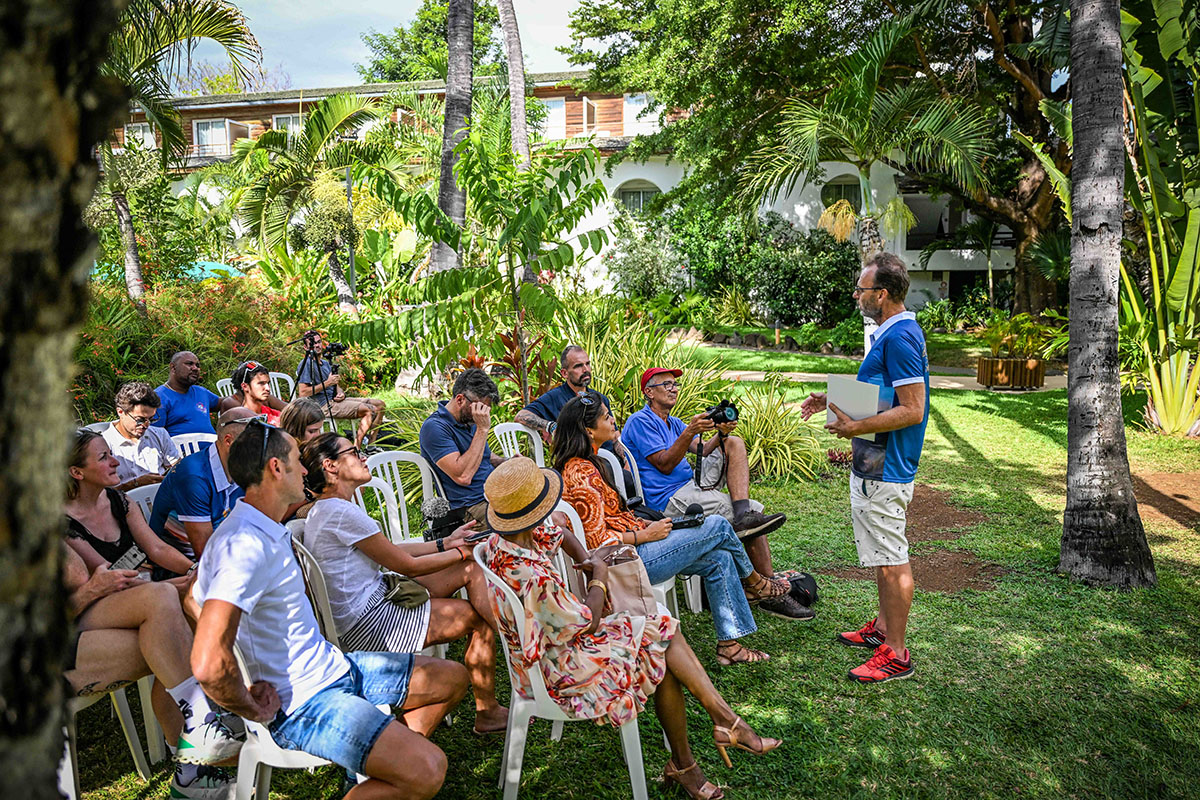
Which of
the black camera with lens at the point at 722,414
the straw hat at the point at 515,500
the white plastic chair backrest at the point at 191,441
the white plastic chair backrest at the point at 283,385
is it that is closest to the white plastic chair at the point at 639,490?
the black camera with lens at the point at 722,414

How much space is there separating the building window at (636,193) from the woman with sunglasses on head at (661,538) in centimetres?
2498

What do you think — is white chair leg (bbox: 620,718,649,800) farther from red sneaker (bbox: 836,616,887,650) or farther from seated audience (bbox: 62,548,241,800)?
red sneaker (bbox: 836,616,887,650)

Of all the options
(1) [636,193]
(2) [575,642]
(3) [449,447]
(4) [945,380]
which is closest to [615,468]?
(3) [449,447]

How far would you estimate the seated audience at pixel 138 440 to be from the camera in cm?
513

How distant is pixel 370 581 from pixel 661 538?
4.90ft

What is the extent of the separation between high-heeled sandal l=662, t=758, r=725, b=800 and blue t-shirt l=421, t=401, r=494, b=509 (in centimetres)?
235

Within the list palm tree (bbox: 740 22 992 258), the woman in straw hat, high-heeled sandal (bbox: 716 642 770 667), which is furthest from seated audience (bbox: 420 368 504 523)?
palm tree (bbox: 740 22 992 258)

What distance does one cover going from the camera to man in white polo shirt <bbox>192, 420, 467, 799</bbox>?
2.50m

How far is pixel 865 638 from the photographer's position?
15.2 ft

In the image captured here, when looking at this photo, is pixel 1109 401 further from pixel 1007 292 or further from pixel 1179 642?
pixel 1007 292

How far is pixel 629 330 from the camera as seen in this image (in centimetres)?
919

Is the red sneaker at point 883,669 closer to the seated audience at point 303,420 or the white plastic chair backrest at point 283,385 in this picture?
the seated audience at point 303,420

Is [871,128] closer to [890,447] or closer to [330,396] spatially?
[330,396]

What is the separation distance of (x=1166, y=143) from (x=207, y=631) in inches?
436
